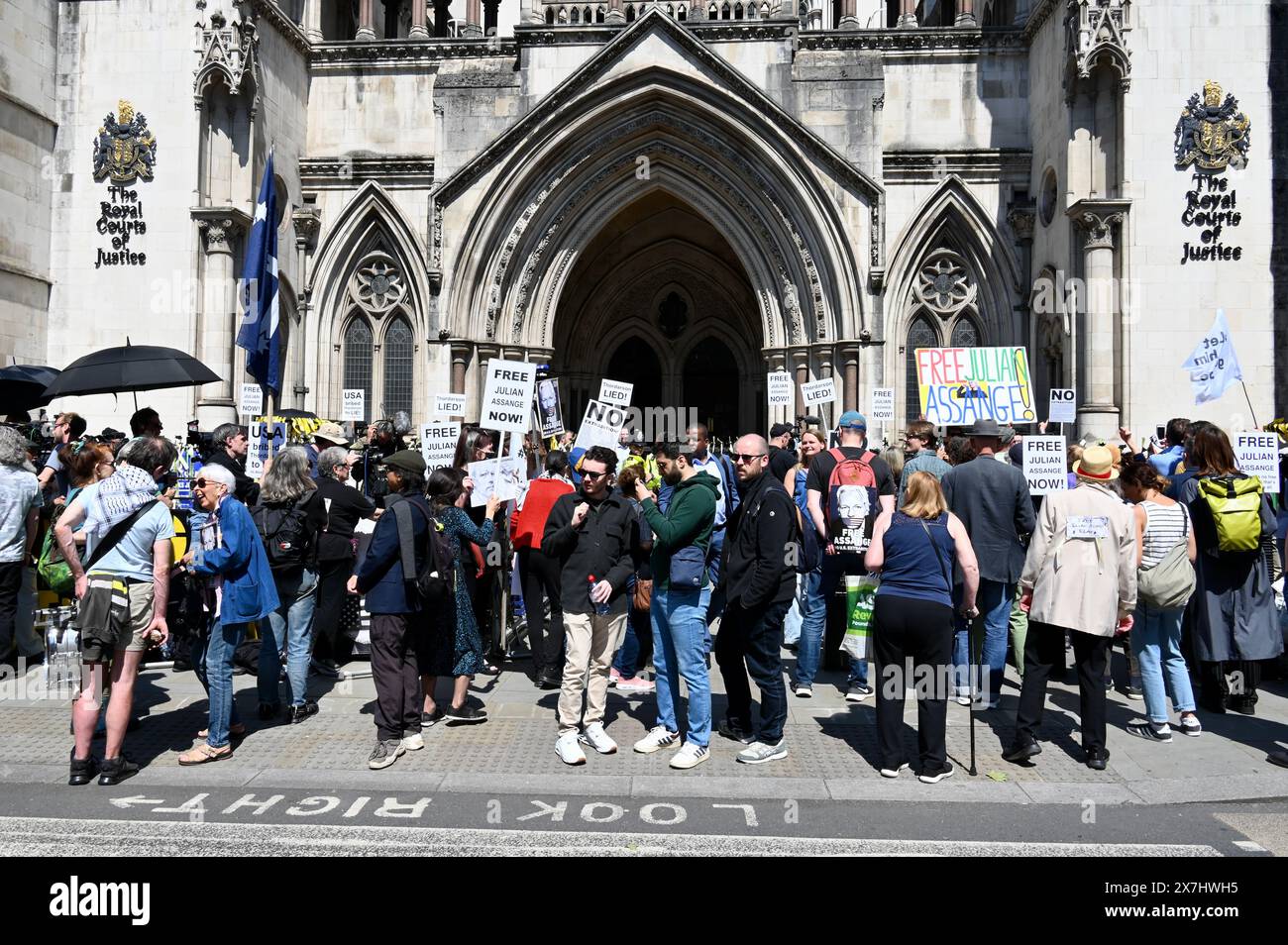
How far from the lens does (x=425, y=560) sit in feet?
22.3

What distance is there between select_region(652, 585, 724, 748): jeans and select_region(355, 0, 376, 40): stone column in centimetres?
1773

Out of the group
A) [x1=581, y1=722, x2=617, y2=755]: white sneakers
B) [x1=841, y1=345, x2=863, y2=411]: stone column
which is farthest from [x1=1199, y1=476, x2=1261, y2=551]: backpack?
[x1=841, y1=345, x2=863, y2=411]: stone column

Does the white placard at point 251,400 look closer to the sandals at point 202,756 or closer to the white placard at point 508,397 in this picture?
the white placard at point 508,397

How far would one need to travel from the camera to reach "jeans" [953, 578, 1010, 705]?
797cm

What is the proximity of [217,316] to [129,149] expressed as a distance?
327 centimetres

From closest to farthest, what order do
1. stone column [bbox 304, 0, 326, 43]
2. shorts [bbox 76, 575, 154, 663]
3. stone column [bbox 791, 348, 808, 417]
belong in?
shorts [bbox 76, 575, 154, 663]
stone column [bbox 791, 348, 808, 417]
stone column [bbox 304, 0, 326, 43]

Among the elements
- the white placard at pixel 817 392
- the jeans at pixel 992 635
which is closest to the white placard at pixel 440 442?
the white placard at pixel 817 392

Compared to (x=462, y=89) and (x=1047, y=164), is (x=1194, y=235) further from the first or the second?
(x=462, y=89)

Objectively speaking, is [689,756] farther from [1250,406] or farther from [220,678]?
[1250,406]

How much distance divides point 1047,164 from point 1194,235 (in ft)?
10.4

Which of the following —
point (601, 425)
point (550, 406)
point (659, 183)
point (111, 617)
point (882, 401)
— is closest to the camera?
point (111, 617)

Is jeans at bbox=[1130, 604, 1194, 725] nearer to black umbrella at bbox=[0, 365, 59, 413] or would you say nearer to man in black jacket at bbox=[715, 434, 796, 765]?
man in black jacket at bbox=[715, 434, 796, 765]

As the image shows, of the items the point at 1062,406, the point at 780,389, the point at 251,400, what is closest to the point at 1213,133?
the point at 1062,406

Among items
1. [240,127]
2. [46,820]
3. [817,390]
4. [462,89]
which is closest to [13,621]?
[46,820]
